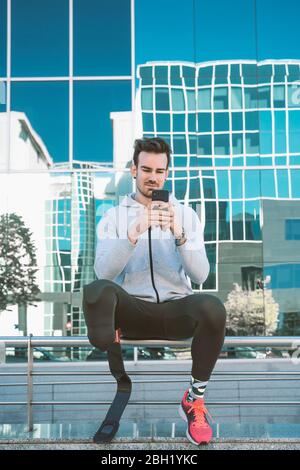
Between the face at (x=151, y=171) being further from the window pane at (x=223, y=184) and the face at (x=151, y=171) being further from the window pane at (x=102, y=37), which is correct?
the window pane at (x=102, y=37)

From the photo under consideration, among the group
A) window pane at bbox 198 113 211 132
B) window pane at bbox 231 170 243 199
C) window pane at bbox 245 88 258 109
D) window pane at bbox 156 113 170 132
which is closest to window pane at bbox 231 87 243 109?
window pane at bbox 245 88 258 109

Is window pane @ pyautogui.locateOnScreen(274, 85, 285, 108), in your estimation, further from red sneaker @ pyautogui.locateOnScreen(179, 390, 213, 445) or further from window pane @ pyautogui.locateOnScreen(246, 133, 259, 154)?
red sneaker @ pyautogui.locateOnScreen(179, 390, 213, 445)

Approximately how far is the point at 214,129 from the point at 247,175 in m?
1.04

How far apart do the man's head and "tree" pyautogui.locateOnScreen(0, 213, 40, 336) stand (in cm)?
811

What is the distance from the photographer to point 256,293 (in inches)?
435

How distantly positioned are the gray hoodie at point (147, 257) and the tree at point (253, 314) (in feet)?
25.4

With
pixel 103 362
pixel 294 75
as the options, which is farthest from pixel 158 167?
pixel 294 75

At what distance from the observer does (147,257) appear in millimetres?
3383

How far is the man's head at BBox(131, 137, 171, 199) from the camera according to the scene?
342cm

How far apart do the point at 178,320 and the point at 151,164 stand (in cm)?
89

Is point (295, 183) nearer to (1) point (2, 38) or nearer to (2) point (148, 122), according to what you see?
(2) point (148, 122)

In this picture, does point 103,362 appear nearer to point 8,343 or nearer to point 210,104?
point 210,104

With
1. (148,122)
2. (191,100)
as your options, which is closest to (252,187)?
(191,100)
